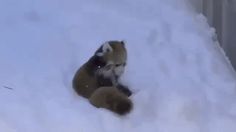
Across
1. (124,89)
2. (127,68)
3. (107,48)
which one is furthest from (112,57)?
(127,68)

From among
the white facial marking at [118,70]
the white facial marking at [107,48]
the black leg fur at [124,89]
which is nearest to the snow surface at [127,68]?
the black leg fur at [124,89]

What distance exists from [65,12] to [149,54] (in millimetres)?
709

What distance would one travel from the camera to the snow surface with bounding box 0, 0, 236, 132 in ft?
11.7

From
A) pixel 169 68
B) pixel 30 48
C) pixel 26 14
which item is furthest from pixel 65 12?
pixel 169 68

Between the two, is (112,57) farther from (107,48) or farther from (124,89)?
(124,89)

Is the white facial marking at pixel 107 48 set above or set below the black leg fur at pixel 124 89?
above

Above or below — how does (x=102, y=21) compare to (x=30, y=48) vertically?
above

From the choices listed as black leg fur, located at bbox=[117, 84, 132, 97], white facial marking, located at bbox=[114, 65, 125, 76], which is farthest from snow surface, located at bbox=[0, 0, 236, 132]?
white facial marking, located at bbox=[114, 65, 125, 76]

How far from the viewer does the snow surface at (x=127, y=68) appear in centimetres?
357

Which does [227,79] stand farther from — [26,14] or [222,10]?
[26,14]

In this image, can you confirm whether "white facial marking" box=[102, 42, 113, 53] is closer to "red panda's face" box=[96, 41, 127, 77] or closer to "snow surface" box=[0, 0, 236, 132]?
"red panda's face" box=[96, 41, 127, 77]

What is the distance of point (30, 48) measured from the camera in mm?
4242

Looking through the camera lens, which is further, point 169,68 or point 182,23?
point 182,23

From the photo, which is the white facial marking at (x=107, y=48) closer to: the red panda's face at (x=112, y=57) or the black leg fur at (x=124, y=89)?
the red panda's face at (x=112, y=57)
